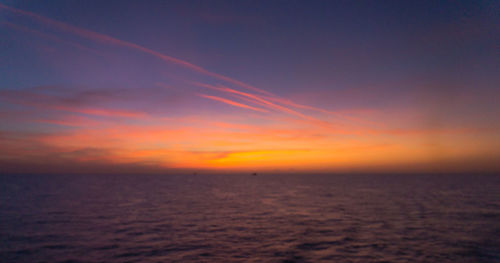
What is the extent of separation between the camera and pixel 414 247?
24.7m

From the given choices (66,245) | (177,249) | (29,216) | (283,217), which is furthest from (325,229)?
(29,216)

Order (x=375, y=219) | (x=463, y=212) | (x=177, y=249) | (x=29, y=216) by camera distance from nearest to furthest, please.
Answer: (x=177, y=249) < (x=375, y=219) < (x=29, y=216) < (x=463, y=212)

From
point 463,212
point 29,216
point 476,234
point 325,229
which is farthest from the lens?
point 463,212

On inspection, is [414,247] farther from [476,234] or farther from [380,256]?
[476,234]

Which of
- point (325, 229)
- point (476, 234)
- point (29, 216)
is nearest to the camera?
point (476, 234)

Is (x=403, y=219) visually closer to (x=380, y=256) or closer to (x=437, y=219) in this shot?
(x=437, y=219)

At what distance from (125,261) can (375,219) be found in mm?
28493

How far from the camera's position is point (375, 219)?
1478 inches

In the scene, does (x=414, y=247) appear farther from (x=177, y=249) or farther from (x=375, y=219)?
(x=177, y=249)

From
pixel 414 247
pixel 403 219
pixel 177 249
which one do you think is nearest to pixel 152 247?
pixel 177 249

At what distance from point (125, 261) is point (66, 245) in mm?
7867

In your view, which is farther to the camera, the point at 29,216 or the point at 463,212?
the point at 463,212

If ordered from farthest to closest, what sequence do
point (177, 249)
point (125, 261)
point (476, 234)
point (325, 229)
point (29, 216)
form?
point (29, 216) → point (325, 229) → point (476, 234) → point (177, 249) → point (125, 261)

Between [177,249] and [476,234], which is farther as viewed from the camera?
[476,234]
